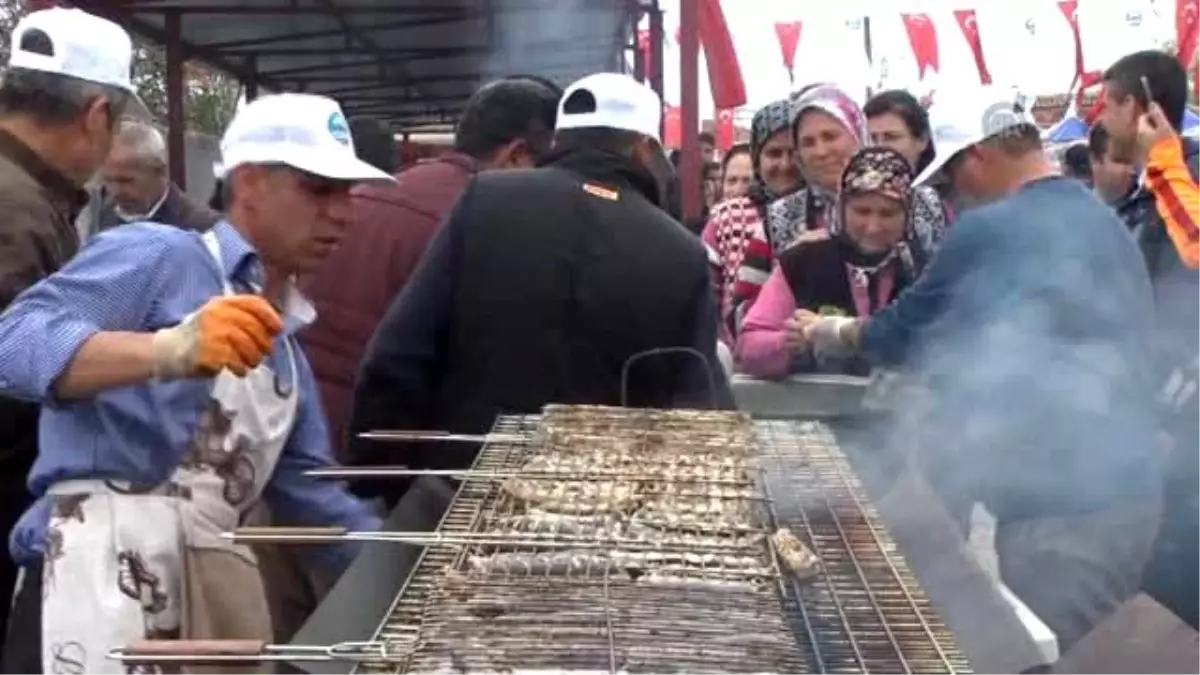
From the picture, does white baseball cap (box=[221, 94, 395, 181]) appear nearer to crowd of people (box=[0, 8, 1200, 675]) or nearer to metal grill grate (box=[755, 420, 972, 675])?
crowd of people (box=[0, 8, 1200, 675])

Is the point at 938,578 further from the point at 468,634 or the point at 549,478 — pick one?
the point at 468,634

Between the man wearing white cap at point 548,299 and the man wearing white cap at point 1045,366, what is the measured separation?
0.77 meters

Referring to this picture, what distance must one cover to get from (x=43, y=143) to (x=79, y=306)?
954 mm

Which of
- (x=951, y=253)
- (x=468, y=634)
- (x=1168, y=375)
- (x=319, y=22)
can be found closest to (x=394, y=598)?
(x=468, y=634)

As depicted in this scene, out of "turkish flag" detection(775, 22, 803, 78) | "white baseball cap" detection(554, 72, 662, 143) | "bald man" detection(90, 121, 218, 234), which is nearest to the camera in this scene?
"white baseball cap" detection(554, 72, 662, 143)

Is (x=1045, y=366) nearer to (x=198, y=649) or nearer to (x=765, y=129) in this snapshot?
(x=765, y=129)

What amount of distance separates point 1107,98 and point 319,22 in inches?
288

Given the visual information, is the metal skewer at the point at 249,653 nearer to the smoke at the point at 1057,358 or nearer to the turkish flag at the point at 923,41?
the smoke at the point at 1057,358

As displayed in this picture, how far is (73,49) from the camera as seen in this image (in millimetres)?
3373

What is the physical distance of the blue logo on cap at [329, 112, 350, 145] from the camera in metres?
3.19

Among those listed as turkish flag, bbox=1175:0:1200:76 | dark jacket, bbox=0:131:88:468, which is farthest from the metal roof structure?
turkish flag, bbox=1175:0:1200:76

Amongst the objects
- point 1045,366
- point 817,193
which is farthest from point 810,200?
point 1045,366

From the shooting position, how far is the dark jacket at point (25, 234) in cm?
344

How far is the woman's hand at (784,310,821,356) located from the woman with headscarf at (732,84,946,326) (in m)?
0.47
